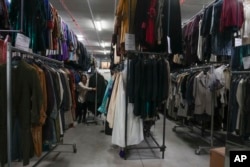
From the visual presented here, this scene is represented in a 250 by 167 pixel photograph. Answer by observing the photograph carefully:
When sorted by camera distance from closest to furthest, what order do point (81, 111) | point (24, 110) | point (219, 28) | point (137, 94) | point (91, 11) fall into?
point (24, 110) → point (137, 94) → point (219, 28) → point (81, 111) → point (91, 11)

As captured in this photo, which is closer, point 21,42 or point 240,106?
point 240,106

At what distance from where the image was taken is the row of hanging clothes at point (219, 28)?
314 cm

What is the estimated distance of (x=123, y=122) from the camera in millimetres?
3219

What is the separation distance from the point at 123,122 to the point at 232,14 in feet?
7.34

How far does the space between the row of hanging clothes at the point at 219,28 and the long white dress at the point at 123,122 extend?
1.54 meters

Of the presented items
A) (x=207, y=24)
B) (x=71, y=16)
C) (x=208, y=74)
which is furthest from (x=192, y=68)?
(x=71, y=16)

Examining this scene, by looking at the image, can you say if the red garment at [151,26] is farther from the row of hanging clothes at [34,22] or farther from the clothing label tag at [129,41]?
the row of hanging clothes at [34,22]

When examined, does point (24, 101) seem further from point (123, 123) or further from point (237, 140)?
point (237, 140)

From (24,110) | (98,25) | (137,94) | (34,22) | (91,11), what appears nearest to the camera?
(24,110)

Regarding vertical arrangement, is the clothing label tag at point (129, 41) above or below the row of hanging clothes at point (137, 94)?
above

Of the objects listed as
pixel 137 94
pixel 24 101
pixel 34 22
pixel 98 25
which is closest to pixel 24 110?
pixel 24 101

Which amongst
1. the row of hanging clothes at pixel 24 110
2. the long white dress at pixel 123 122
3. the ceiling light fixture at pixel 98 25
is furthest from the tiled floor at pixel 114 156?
the ceiling light fixture at pixel 98 25

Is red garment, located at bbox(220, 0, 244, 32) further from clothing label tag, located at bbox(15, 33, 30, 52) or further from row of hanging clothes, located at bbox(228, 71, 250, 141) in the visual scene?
clothing label tag, located at bbox(15, 33, 30, 52)

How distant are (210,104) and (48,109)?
261 centimetres
